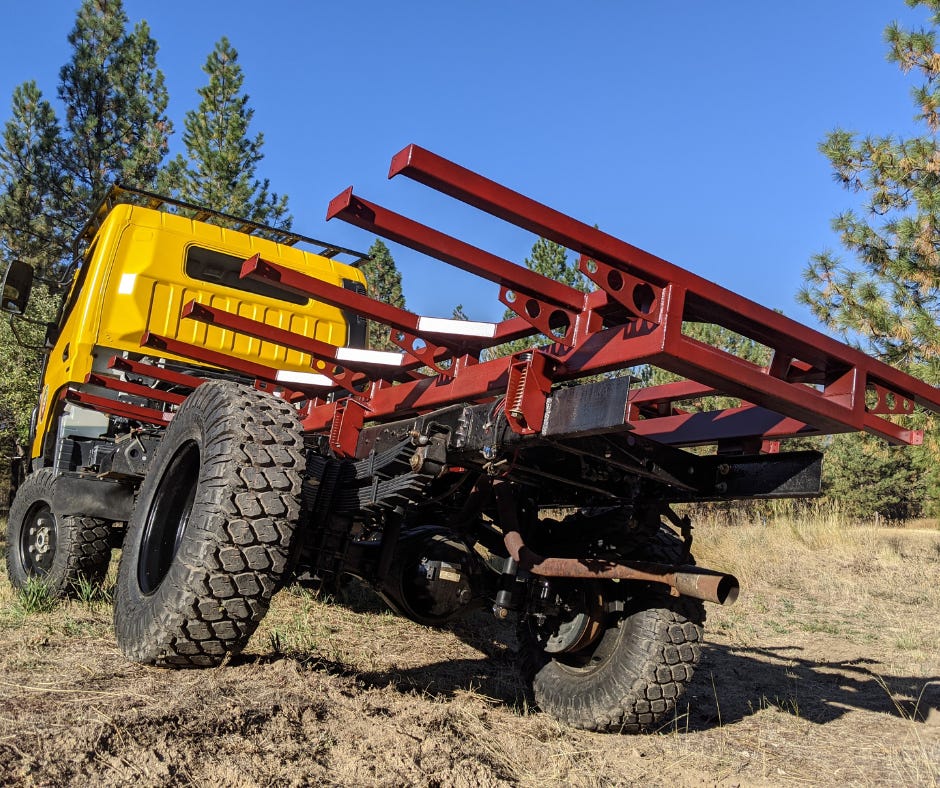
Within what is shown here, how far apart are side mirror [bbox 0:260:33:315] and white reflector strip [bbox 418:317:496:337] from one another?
3967 mm

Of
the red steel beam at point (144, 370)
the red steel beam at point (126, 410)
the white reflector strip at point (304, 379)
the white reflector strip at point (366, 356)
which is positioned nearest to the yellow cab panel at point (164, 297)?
the red steel beam at point (126, 410)

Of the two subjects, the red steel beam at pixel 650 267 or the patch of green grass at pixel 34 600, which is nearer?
the red steel beam at pixel 650 267

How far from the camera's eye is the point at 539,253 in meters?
19.2

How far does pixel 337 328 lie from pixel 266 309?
0.58 meters

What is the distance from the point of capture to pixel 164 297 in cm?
588

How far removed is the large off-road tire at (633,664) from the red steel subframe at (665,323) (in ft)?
3.86

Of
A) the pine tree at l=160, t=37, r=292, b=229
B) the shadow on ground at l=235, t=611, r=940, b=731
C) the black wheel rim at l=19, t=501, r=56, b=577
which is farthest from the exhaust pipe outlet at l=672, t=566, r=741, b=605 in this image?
the pine tree at l=160, t=37, r=292, b=229

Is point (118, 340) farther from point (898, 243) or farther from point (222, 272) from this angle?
point (898, 243)

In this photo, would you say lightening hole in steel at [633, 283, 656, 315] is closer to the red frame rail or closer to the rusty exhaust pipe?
the red frame rail

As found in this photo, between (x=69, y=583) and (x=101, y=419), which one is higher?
(x=101, y=419)

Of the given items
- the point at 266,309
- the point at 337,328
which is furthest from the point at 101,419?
the point at 337,328

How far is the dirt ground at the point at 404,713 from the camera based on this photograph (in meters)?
2.40

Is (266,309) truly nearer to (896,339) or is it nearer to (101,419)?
(101,419)

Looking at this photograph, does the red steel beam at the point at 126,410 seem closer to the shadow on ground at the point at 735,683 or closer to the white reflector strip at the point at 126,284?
the white reflector strip at the point at 126,284
